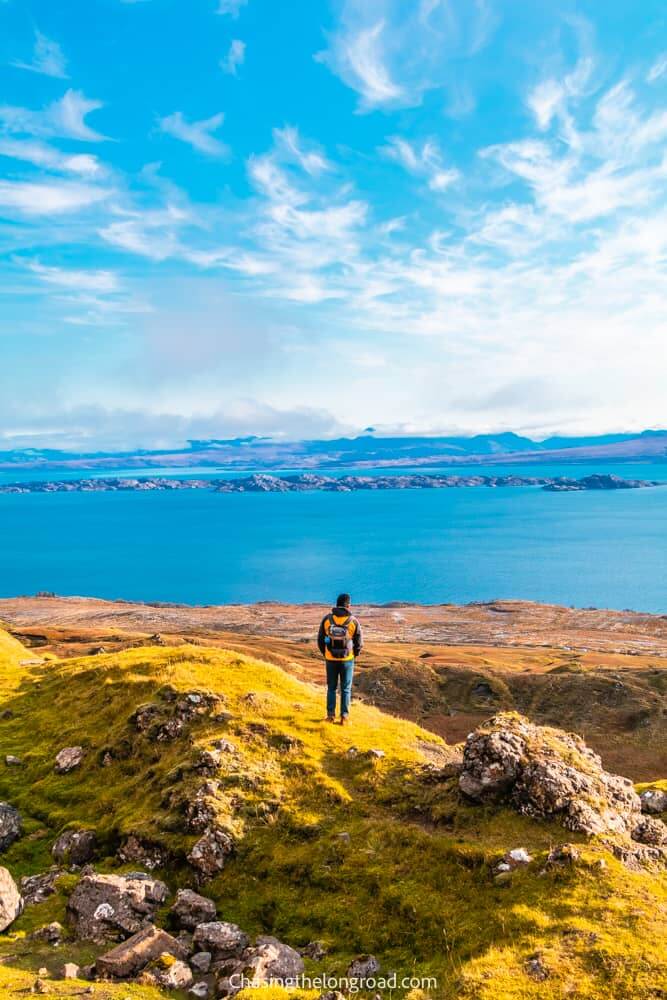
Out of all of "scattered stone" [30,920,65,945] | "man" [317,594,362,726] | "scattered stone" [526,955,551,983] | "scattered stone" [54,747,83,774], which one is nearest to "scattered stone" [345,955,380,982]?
"scattered stone" [526,955,551,983]

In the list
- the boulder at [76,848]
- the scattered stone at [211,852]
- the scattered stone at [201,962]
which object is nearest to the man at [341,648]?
the scattered stone at [211,852]

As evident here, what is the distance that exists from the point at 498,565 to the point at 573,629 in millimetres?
70616

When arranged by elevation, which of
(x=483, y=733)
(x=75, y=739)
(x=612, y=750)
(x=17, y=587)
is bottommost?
(x=17, y=587)

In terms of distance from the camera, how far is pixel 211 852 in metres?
14.6

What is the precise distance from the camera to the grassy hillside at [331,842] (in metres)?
10.4

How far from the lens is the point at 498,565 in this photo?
189625 mm

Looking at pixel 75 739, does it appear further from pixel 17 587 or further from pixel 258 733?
pixel 17 587

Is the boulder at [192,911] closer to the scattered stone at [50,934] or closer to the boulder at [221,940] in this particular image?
the boulder at [221,940]

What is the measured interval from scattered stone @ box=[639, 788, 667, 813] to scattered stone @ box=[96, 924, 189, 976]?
11.6 m

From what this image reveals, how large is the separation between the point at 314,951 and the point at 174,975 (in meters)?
2.60

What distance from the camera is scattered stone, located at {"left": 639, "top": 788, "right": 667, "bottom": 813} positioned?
51.6ft

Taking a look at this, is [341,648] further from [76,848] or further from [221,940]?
[76,848]

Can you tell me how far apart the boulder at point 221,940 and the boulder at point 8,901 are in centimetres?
431

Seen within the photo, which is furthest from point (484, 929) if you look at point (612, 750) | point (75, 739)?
point (612, 750)
